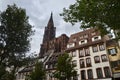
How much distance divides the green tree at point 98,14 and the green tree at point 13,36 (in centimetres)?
967

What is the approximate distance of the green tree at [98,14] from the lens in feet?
37.7

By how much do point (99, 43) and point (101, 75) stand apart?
8482mm

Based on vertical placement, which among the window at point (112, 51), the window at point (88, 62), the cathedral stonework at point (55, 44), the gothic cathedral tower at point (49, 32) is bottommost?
the window at point (88, 62)

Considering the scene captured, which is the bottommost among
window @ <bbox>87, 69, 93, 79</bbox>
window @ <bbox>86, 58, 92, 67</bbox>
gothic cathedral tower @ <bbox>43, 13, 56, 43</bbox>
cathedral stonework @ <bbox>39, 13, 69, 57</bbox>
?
window @ <bbox>87, 69, 93, 79</bbox>

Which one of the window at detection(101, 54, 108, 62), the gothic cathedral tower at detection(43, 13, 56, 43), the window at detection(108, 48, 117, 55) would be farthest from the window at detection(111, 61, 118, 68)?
the gothic cathedral tower at detection(43, 13, 56, 43)

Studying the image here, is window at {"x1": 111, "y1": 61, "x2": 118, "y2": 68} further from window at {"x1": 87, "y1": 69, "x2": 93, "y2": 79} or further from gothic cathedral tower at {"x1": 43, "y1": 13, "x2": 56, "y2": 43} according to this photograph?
gothic cathedral tower at {"x1": 43, "y1": 13, "x2": 56, "y2": 43}

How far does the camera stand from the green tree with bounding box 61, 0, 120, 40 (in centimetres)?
1148

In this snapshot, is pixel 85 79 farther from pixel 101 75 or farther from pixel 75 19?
pixel 75 19

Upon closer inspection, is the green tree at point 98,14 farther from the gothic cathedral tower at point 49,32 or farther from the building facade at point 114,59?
the gothic cathedral tower at point 49,32

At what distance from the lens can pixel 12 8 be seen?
874 inches

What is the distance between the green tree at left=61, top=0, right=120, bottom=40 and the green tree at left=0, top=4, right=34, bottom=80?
967 cm

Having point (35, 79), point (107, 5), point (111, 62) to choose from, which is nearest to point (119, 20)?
point (107, 5)

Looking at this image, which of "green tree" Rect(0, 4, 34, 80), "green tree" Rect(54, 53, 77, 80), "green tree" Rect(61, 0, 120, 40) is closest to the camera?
"green tree" Rect(61, 0, 120, 40)

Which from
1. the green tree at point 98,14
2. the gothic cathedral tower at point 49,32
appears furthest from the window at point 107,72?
the gothic cathedral tower at point 49,32
